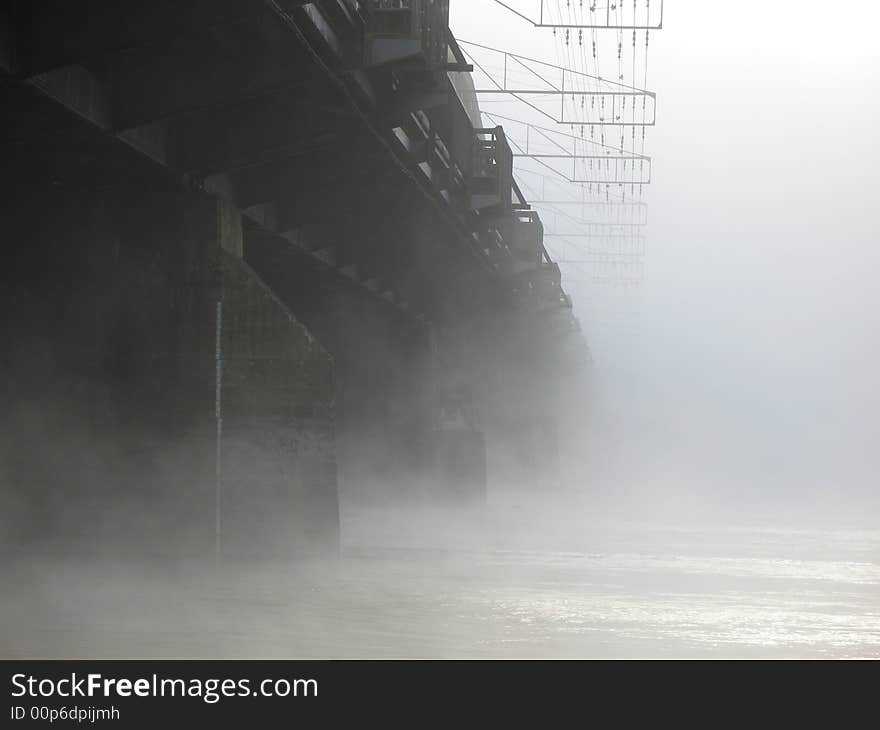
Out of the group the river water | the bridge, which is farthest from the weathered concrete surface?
the river water

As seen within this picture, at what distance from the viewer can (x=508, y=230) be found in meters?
49.5

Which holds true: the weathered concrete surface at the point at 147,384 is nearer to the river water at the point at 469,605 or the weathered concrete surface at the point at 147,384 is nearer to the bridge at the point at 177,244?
the bridge at the point at 177,244

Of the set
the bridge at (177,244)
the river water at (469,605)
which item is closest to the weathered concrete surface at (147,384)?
the bridge at (177,244)

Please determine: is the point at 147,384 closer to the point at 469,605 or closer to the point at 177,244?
the point at 177,244

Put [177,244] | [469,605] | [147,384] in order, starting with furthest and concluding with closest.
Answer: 1. [177,244]
2. [147,384]
3. [469,605]

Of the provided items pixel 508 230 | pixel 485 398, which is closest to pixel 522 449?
pixel 485 398

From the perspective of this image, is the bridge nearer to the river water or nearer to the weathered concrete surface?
the weathered concrete surface

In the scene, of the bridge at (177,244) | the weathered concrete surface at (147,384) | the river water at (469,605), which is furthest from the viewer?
the weathered concrete surface at (147,384)

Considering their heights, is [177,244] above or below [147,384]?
above

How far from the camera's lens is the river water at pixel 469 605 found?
1567cm

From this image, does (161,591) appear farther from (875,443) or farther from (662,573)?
(875,443)

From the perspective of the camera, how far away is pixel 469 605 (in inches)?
776

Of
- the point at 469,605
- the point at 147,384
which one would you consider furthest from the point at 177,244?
the point at 469,605

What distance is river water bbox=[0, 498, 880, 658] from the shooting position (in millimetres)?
15672
